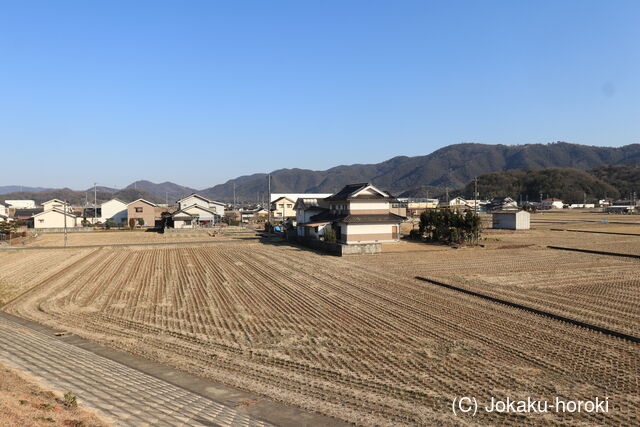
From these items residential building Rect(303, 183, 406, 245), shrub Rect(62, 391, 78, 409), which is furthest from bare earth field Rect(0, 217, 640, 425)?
residential building Rect(303, 183, 406, 245)

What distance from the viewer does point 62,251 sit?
3084 cm

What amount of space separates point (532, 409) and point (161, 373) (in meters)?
7.69

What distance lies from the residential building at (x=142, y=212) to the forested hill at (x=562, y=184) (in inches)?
4726

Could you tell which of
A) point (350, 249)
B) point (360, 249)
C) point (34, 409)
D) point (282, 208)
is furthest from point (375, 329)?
point (282, 208)

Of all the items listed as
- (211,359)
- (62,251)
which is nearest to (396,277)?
(211,359)

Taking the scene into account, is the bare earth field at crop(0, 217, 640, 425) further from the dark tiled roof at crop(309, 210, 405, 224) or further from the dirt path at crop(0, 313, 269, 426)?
the dark tiled roof at crop(309, 210, 405, 224)

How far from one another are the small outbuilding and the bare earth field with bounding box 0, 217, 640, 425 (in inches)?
771

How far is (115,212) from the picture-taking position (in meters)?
60.9

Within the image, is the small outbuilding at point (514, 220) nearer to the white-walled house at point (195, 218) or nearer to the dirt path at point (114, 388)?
the white-walled house at point (195, 218)

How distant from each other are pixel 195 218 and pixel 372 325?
4232 centimetres

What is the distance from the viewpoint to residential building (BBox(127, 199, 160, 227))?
57.0 m

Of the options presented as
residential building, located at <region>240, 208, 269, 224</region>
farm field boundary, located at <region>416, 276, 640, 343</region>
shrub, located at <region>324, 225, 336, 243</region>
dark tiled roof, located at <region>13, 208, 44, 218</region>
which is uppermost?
dark tiled roof, located at <region>13, 208, 44, 218</region>

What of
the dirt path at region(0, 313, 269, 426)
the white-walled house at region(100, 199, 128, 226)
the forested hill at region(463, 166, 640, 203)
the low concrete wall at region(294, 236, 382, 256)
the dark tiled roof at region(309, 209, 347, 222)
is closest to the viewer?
the dirt path at region(0, 313, 269, 426)

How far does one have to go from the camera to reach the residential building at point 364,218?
3150 cm
